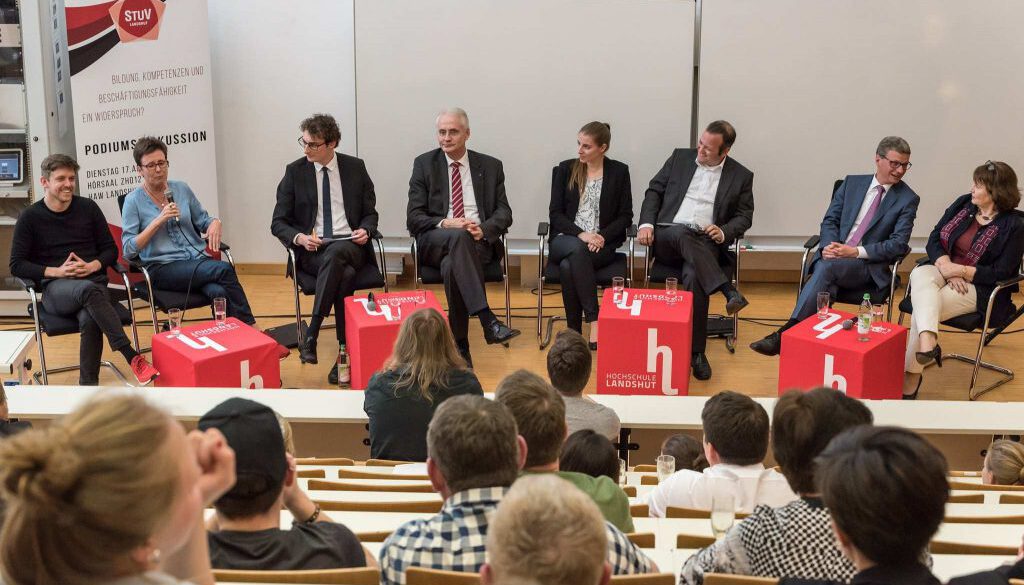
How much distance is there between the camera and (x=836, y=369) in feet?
17.0

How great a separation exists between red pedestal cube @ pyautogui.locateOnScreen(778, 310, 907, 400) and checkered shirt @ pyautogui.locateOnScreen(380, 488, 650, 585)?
121 inches

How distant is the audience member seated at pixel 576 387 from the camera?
3.79 meters

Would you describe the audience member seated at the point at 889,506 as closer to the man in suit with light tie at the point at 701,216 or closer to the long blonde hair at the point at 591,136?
the man in suit with light tie at the point at 701,216

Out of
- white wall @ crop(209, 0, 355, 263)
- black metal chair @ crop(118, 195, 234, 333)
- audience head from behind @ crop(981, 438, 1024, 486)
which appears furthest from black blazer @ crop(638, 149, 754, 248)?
audience head from behind @ crop(981, 438, 1024, 486)

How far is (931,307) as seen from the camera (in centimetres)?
565

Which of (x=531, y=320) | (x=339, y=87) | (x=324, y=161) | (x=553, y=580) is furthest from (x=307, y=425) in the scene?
(x=339, y=87)

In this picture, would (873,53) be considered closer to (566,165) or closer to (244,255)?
(566,165)

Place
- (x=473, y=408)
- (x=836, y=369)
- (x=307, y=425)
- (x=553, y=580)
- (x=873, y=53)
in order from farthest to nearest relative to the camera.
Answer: (x=873, y=53) < (x=836, y=369) < (x=307, y=425) < (x=473, y=408) < (x=553, y=580)

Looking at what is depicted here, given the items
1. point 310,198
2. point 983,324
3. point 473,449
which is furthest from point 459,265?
point 473,449

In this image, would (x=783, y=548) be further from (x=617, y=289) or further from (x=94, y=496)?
(x=617, y=289)

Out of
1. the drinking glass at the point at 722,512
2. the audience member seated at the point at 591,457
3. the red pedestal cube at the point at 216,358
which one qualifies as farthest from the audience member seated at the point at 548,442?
the red pedestal cube at the point at 216,358

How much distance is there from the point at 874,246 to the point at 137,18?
4.80 m

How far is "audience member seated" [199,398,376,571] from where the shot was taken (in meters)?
2.20

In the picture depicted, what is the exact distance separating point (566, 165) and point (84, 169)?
3.08 meters
